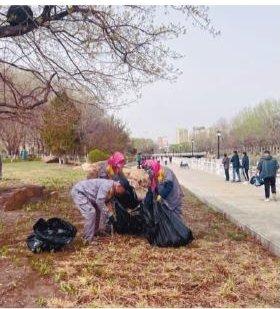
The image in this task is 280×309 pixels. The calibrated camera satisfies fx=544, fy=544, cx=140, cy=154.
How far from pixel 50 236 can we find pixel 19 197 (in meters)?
6.11

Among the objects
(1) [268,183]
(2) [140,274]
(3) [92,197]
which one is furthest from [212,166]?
(2) [140,274]

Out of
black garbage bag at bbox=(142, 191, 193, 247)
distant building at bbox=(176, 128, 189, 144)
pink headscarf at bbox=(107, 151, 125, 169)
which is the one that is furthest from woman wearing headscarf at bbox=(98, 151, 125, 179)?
distant building at bbox=(176, 128, 189, 144)

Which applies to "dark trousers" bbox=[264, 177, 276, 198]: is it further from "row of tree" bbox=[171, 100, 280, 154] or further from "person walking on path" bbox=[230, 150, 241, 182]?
"row of tree" bbox=[171, 100, 280, 154]

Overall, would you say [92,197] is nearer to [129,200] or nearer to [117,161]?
[117,161]

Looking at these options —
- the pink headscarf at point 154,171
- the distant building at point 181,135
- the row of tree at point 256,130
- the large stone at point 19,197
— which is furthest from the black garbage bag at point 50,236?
the distant building at point 181,135

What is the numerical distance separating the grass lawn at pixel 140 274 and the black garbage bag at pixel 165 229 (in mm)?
145

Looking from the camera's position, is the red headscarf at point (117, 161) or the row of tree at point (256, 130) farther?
the row of tree at point (256, 130)

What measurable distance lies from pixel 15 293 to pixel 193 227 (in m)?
5.15

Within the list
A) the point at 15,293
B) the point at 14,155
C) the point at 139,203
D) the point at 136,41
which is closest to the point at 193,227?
the point at 139,203

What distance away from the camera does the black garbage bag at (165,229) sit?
26.3 feet

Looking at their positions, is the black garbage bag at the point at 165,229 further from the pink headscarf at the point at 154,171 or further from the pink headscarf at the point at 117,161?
the pink headscarf at the point at 117,161

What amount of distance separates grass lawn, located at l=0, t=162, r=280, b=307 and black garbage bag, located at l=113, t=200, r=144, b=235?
0.20 m

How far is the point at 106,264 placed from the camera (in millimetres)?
6930

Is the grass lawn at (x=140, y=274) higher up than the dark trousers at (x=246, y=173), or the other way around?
the dark trousers at (x=246, y=173)
